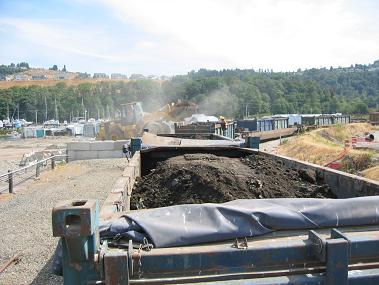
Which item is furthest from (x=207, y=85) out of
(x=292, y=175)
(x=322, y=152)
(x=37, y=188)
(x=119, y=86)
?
(x=292, y=175)

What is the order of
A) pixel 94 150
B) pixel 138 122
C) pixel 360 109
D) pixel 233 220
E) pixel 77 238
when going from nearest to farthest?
pixel 77 238, pixel 233 220, pixel 94 150, pixel 138 122, pixel 360 109

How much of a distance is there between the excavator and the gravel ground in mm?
7065

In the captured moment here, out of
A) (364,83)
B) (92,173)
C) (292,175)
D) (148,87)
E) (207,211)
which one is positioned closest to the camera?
(207,211)

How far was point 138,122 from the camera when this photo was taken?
32344 mm

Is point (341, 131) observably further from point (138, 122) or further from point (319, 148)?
point (138, 122)

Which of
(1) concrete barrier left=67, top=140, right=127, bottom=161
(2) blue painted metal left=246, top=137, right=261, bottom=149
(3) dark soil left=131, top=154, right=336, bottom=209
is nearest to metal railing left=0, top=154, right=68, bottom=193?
(1) concrete barrier left=67, top=140, right=127, bottom=161

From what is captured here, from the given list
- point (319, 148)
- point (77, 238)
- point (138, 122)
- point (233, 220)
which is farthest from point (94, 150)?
point (77, 238)

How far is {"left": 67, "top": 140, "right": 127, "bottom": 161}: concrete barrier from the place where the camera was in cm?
2253

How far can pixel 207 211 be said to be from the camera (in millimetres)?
2611

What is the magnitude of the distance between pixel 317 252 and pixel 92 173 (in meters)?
16.7

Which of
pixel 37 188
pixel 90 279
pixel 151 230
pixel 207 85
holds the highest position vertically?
pixel 207 85

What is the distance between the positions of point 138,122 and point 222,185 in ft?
92.6

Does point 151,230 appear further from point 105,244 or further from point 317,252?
point 317,252

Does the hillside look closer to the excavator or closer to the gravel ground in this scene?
the excavator
